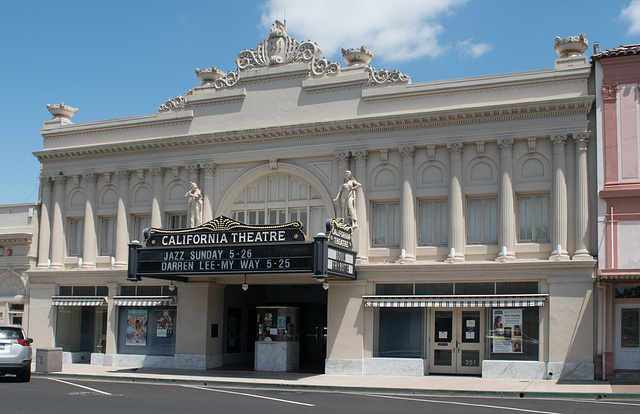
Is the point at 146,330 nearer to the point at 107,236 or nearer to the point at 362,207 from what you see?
the point at 107,236

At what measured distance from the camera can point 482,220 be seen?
1041 inches

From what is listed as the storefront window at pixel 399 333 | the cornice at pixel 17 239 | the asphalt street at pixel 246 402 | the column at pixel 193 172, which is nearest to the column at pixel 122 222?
the column at pixel 193 172

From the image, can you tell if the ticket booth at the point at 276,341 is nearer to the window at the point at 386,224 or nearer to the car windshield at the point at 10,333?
the window at the point at 386,224

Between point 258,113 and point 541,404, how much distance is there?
1663cm

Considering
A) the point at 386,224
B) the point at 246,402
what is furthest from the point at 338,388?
the point at 386,224

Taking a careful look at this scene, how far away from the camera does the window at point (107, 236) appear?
108ft

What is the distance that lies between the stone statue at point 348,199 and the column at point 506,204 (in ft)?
17.2

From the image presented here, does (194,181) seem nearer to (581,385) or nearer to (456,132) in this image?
(456,132)

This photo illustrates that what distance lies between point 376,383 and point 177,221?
40.0 feet

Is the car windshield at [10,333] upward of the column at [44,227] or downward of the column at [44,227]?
downward

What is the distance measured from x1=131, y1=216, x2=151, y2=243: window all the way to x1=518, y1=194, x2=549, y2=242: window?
51.9 ft

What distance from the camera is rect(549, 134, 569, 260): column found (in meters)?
24.6

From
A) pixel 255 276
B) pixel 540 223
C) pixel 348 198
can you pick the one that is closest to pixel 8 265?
pixel 255 276

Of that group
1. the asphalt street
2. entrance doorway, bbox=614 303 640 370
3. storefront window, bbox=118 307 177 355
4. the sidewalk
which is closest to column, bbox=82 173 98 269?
storefront window, bbox=118 307 177 355
